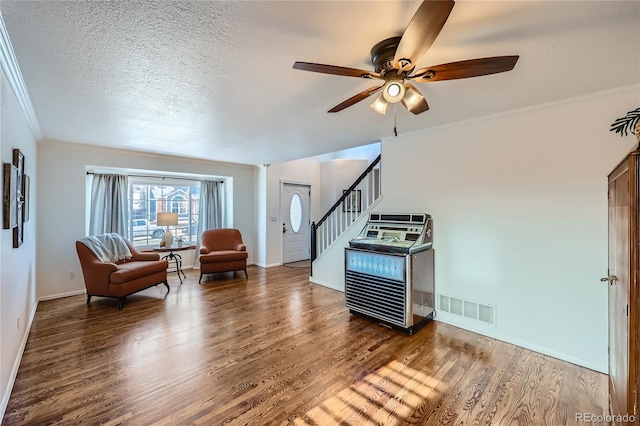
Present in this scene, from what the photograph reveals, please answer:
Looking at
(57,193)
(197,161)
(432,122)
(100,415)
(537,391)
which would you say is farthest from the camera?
(197,161)

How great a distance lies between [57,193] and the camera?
4.14 m

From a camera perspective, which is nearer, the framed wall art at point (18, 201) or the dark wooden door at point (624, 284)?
the dark wooden door at point (624, 284)

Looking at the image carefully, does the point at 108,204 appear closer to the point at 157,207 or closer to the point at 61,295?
the point at 157,207

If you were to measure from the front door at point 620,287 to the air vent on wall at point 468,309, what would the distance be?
4.01 feet

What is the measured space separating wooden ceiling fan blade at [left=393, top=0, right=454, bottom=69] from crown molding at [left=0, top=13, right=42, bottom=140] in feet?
6.71

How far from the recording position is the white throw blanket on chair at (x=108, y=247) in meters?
3.89

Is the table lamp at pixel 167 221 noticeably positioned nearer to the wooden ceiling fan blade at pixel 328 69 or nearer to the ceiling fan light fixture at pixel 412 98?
the wooden ceiling fan blade at pixel 328 69

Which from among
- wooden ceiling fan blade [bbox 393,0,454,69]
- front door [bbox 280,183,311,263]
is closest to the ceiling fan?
wooden ceiling fan blade [bbox 393,0,454,69]

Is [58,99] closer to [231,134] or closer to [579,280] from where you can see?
[231,134]

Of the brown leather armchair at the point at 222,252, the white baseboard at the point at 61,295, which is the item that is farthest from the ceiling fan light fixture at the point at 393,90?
the white baseboard at the point at 61,295

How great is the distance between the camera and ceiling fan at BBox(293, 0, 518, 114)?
1.17 meters

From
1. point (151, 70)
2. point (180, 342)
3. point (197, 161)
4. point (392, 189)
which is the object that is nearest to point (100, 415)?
point (180, 342)

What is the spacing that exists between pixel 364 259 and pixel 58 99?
339 cm

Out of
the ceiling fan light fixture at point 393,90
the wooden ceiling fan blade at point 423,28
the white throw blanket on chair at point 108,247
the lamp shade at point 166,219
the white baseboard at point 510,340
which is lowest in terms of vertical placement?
the white baseboard at point 510,340
